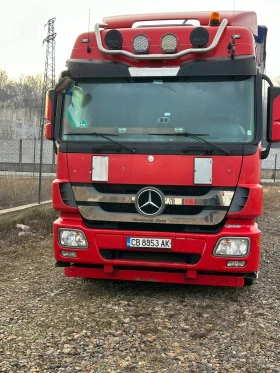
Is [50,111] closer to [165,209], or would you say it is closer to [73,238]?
[73,238]

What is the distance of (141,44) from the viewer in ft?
14.5

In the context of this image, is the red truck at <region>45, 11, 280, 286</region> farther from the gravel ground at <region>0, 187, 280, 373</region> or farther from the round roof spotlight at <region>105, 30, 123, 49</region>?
the gravel ground at <region>0, 187, 280, 373</region>

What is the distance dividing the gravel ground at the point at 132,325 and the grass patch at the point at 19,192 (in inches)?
134

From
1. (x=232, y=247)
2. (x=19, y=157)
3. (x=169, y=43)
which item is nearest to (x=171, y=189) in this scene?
(x=232, y=247)

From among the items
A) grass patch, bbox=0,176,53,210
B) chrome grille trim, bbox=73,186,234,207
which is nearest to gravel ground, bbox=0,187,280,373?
chrome grille trim, bbox=73,186,234,207

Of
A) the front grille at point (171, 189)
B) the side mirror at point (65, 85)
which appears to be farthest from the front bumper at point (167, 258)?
the side mirror at point (65, 85)

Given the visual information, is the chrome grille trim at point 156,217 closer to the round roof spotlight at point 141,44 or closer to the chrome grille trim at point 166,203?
the chrome grille trim at point 166,203

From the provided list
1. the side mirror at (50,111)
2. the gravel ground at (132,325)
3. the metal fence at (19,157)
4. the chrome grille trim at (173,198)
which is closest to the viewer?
the gravel ground at (132,325)

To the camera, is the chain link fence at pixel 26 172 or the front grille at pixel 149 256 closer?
the front grille at pixel 149 256

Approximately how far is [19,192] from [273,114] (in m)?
6.95

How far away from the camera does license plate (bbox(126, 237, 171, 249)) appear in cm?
429

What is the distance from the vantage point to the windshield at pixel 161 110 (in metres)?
4.25

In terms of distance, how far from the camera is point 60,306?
4.40 m

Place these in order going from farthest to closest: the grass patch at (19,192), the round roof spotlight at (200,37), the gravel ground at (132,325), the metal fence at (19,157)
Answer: the metal fence at (19,157) → the grass patch at (19,192) → the round roof spotlight at (200,37) → the gravel ground at (132,325)
